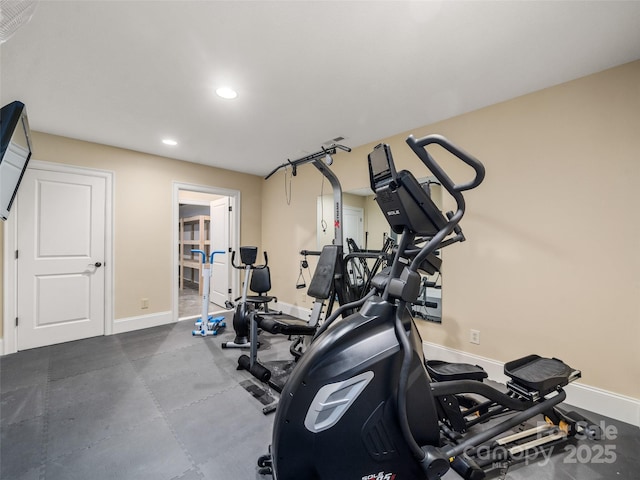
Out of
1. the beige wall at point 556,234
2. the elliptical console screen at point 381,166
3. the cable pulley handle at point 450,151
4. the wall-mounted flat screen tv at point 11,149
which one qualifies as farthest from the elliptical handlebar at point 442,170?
the wall-mounted flat screen tv at point 11,149

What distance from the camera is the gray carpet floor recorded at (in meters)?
1.43

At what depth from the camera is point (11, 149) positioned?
122cm

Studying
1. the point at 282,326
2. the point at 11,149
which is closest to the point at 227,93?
the point at 11,149

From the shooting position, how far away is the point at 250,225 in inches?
193

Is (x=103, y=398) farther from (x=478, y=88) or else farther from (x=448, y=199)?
(x=478, y=88)

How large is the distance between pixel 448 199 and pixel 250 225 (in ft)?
11.4

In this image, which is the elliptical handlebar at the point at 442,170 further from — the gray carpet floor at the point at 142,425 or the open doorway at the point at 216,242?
the open doorway at the point at 216,242

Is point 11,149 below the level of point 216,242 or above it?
above

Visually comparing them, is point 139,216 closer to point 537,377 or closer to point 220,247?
point 220,247

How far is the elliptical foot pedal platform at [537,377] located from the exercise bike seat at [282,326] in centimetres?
152

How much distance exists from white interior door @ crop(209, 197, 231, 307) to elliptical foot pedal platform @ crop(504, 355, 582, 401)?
4.18 metres

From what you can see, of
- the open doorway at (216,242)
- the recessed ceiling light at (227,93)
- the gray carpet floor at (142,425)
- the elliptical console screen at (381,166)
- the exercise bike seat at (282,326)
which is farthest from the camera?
the open doorway at (216,242)

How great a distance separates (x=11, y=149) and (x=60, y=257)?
8.70 feet

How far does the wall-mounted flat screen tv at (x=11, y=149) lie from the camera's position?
3.46 feet
